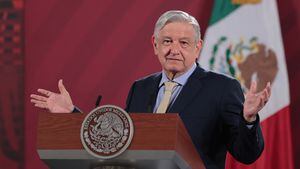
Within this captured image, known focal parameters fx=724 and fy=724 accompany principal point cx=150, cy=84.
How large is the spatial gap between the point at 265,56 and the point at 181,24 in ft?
6.44

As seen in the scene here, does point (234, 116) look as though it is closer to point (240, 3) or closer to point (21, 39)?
point (240, 3)

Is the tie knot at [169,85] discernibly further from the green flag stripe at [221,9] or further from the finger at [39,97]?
the green flag stripe at [221,9]

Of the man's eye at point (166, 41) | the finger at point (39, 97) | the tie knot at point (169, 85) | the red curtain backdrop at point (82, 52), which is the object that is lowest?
the finger at point (39, 97)

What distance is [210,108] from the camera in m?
2.51

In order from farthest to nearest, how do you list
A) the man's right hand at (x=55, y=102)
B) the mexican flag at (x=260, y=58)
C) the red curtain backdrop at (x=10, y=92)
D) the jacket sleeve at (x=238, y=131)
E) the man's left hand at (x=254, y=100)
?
the red curtain backdrop at (x=10, y=92), the mexican flag at (x=260, y=58), the man's right hand at (x=55, y=102), the jacket sleeve at (x=238, y=131), the man's left hand at (x=254, y=100)

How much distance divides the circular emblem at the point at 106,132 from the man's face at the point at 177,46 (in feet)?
1.96

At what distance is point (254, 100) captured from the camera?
2182 millimetres

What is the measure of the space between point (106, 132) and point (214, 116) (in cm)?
63

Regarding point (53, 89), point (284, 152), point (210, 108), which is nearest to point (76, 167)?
point (210, 108)

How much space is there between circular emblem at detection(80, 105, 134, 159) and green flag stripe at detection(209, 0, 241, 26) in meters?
2.67

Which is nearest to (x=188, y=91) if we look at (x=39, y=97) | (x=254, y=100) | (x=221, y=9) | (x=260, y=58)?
(x=254, y=100)

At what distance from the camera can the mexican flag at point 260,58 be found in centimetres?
433

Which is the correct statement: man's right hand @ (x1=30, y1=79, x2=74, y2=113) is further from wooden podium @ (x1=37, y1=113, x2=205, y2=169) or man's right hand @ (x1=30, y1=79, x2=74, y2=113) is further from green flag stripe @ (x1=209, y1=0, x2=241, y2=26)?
green flag stripe @ (x1=209, y1=0, x2=241, y2=26)

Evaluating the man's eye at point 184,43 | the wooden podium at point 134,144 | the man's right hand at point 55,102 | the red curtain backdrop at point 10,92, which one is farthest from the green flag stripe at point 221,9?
the wooden podium at point 134,144
